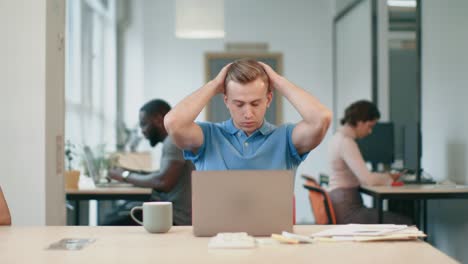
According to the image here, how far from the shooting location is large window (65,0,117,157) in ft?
A: 22.2

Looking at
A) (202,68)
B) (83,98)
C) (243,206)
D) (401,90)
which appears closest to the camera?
(243,206)

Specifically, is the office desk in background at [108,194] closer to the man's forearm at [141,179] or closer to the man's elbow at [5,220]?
the man's forearm at [141,179]

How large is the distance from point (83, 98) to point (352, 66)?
3.13 meters

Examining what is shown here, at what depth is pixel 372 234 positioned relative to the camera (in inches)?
80.0

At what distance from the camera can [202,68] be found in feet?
29.2

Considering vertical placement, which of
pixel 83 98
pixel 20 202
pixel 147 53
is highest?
pixel 147 53

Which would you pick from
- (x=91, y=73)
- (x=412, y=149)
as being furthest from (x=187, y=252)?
(x=91, y=73)

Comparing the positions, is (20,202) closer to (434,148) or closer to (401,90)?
(434,148)

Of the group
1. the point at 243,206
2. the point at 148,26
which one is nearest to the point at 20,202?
the point at 243,206

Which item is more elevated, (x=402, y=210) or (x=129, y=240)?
(x=129, y=240)

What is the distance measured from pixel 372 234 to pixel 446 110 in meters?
3.55

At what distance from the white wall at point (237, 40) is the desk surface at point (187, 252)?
6.80 metres

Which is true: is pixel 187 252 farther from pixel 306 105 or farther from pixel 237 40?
pixel 237 40

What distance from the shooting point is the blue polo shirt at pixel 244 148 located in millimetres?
2613
